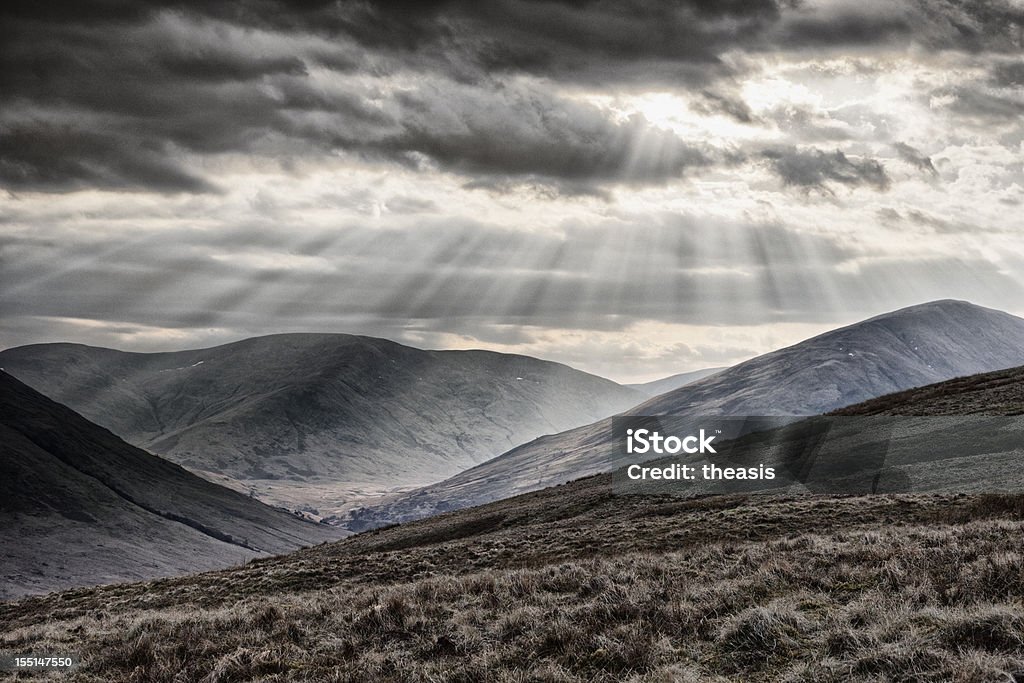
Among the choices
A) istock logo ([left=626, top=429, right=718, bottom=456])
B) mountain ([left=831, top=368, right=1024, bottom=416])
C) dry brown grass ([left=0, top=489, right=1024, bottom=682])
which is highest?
dry brown grass ([left=0, top=489, right=1024, bottom=682])

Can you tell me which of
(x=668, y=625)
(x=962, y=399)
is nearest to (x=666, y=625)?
(x=668, y=625)

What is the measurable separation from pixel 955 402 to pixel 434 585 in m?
47.9

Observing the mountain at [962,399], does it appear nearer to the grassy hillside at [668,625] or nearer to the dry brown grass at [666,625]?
the grassy hillside at [668,625]

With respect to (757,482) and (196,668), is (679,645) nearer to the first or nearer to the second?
(196,668)

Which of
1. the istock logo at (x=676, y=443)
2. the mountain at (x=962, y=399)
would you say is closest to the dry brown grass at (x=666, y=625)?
the istock logo at (x=676, y=443)

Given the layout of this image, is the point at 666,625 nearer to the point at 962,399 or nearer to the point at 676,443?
the point at 962,399

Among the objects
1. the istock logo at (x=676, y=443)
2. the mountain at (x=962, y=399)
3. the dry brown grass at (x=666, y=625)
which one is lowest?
the istock logo at (x=676, y=443)

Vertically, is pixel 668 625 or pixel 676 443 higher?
pixel 668 625

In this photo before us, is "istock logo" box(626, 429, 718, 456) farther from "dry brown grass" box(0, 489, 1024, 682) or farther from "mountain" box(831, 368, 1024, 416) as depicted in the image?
"dry brown grass" box(0, 489, 1024, 682)

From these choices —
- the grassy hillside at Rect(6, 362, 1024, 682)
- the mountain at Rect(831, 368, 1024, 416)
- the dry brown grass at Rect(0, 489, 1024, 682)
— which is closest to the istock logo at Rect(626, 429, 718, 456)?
the mountain at Rect(831, 368, 1024, 416)

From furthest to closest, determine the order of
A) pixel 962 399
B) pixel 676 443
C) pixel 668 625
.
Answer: pixel 676 443, pixel 962 399, pixel 668 625

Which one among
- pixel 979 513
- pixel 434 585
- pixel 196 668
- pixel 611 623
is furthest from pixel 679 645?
pixel 979 513

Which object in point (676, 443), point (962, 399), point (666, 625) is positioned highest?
point (666, 625)

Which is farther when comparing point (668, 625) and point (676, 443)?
point (676, 443)
